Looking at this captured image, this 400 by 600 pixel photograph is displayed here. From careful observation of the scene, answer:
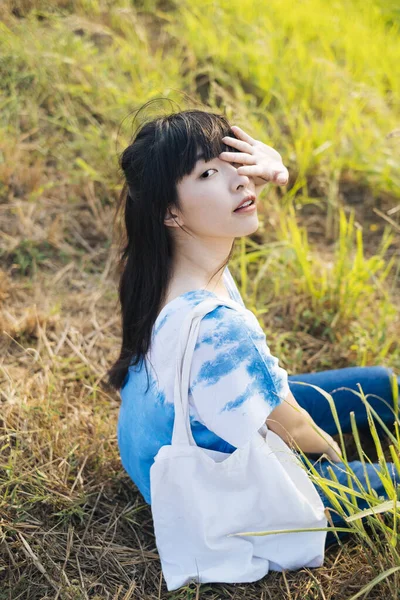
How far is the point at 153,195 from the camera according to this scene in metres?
1.48

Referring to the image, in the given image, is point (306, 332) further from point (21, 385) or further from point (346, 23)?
point (346, 23)

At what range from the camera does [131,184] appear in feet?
5.00

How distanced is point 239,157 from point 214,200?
0.40 feet

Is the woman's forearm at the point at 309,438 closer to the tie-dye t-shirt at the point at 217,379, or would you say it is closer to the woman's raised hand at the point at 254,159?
the tie-dye t-shirt at the point at 217,379

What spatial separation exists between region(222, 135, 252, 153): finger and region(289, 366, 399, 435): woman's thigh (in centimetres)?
68

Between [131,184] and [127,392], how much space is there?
1.60 feet

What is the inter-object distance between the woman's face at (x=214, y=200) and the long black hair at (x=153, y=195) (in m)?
0.02

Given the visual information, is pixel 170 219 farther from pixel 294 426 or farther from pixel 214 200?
pixel 294 426

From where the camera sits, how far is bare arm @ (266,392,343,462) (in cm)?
148

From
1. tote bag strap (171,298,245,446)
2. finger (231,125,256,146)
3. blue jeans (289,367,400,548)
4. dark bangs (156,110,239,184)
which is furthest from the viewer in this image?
blue jeans (289,367,400,548)

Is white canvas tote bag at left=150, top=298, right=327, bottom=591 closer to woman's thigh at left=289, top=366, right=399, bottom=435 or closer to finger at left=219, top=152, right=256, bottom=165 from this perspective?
finger at left=219, top=152, right=256, bottom=165

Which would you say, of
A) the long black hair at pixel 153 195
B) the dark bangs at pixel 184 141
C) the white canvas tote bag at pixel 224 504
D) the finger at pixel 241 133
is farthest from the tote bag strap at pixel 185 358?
the finger at pixel 241 133

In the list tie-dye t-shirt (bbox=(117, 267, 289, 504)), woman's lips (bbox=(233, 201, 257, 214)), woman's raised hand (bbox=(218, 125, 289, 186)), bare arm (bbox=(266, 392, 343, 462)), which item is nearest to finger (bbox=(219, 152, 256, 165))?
woman's raised hand (bbox=(218, 125, 289, 186))

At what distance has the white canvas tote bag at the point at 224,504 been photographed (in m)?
1.39
